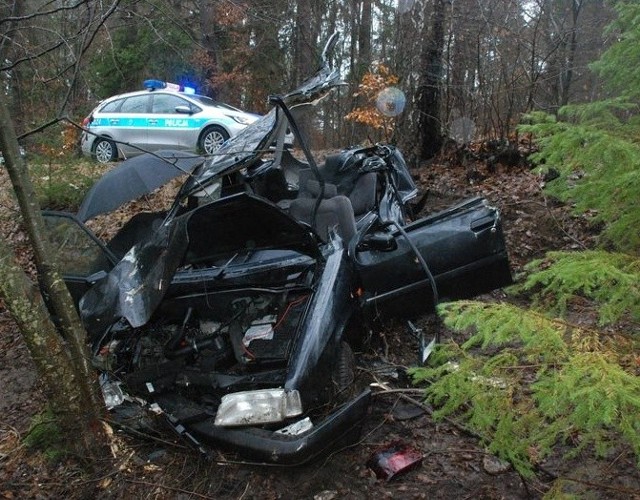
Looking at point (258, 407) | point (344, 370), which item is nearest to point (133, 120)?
point (344, 370)

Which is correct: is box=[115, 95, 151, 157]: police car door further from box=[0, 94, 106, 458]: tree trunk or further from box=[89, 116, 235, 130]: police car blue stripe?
box=[0, 94, 106, 458]: tree trunk

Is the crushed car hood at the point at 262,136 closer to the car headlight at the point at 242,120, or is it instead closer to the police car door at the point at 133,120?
the car headlight at the point at 242,120

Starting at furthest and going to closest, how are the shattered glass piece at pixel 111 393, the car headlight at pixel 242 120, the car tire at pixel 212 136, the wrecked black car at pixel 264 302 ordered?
the car tire at pixel 212 136, the car headlight at pixel 242 120, the shattered glass piece at pixel 111 393, the wrecked black car at pixel 264 302

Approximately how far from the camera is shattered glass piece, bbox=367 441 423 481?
3344mm

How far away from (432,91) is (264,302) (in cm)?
641

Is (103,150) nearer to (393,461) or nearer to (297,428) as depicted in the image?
(297,428)

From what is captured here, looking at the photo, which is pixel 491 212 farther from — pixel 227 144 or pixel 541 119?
pixel 227 144

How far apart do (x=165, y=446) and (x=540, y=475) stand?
2.34 m

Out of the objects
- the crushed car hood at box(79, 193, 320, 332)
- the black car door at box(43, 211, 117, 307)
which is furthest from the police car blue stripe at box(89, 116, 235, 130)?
the crushed car hood at box(79, 193, 320, 332)

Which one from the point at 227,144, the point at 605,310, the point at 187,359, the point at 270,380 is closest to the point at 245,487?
the point at 270,380

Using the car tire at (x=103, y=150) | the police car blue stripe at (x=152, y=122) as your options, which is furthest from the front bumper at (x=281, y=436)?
the car tire at (x=103, y=150)

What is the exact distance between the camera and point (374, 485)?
333 cm

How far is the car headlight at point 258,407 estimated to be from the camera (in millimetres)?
3287

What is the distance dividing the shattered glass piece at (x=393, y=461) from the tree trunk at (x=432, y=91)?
694 centimetres
